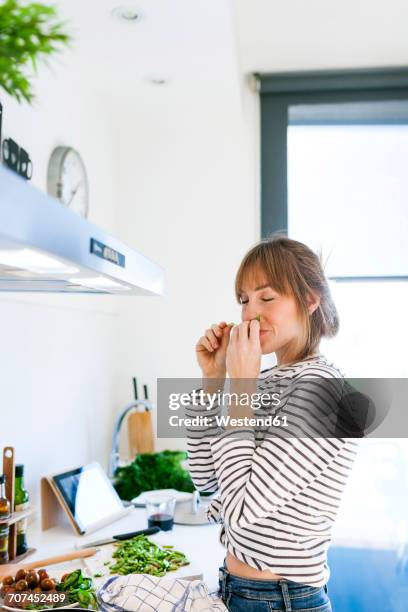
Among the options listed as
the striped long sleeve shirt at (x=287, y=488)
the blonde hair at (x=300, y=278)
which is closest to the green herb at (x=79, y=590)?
the striped long sleeve shirt at (x=287, y=488)

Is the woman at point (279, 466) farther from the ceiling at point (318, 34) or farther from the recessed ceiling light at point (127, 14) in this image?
the ceiling at point (318, 34)

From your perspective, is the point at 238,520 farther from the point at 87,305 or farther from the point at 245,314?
the point at 87,305

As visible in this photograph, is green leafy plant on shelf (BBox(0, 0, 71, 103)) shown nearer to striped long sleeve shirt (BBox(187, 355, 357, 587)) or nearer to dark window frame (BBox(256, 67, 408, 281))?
striped long sleeve shirt (BBox(187, 355, 357, 587))

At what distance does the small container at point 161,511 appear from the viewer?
1663mm

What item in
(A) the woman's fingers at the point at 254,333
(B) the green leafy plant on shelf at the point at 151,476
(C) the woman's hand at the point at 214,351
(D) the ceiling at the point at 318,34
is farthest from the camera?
(D) the ceiling at the point at 318,34

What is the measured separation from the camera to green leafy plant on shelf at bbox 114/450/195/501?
6.69 ft

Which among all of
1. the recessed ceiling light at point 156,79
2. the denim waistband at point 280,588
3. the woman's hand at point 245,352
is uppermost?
the recessed ceiling light at point 156,79

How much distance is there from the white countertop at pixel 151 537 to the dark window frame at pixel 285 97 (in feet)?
4.34

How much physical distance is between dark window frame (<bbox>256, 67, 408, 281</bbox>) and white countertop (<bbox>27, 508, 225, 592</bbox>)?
1322mm

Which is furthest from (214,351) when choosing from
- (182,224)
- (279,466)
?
(182,224)

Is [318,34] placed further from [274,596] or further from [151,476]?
[274,596]

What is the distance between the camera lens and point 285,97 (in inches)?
106

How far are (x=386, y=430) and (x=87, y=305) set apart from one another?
130cm

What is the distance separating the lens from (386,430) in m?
2.48
